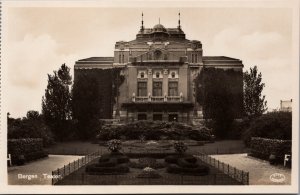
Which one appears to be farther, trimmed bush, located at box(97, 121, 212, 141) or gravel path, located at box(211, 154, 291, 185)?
trimmed bush, located at box(97, 121, 212, 141)

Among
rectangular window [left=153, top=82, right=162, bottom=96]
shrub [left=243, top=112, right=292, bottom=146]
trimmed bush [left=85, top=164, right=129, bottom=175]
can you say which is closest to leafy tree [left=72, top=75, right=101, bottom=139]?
trimmed bush [left=85, top=164, right=129, bottom=175]

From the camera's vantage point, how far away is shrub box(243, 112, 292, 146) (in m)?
A: 16.5

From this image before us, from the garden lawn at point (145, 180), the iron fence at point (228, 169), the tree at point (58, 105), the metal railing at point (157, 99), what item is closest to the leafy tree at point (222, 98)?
the metal railing at point (157, 99)

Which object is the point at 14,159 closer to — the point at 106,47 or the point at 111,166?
the point at 111,166

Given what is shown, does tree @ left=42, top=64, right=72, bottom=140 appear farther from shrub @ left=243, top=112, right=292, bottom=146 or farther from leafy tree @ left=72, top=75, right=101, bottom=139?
shrub @ left=243, top=112, right=292, bottom=146

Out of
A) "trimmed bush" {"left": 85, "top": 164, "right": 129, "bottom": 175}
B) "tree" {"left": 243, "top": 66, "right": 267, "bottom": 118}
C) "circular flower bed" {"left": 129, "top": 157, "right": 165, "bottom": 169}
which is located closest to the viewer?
"trimmed bush" {"left": 85, "top": 164, "right": 129, "bottom": 175}

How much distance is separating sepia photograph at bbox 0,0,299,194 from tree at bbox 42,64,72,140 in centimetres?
4

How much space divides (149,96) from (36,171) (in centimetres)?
500

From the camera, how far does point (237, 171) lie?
16078 millimetres

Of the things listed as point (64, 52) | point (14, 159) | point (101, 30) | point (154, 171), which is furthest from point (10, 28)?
point (154, 171)

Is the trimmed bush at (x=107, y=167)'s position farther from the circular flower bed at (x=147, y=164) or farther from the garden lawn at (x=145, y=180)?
the circular flower bed at (x=147, y=164)

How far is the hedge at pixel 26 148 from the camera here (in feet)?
54.7

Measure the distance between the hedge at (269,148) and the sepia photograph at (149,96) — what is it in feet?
0.12

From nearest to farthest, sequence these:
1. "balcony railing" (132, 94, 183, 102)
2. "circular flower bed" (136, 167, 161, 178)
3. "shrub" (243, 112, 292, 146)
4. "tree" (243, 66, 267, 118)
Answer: "circular flower bed" (136, 167, 161, 178)
"shrub" (243, 112, 292, 146)
"tree" (243, 66, 267, 118)
"balcony railing" (132, 94, 183, 102)
